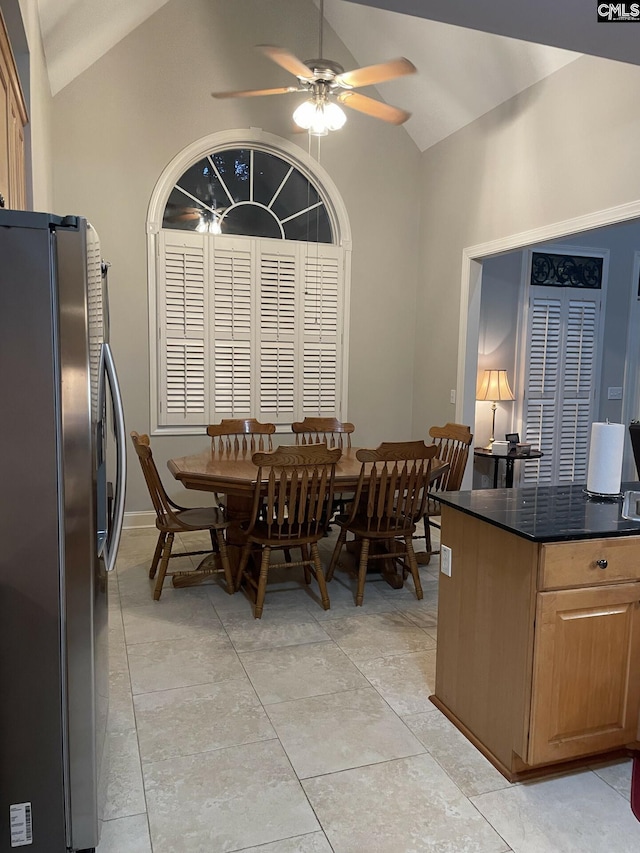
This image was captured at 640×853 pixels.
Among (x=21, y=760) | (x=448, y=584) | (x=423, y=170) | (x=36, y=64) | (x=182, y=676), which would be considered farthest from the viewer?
(x=423, y=170)

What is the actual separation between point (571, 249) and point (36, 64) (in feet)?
15.8

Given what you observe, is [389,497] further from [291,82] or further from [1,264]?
[291,82]

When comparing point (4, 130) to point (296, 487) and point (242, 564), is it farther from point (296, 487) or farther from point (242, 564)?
point (242, 564)

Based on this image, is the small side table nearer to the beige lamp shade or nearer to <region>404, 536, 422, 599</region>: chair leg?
the beige lamp shade

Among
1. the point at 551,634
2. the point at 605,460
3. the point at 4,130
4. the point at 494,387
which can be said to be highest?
the point at 4,130

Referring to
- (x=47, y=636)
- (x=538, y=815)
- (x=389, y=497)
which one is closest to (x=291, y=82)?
(x=389, y=497)

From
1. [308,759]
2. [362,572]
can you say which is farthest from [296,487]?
[308,759]

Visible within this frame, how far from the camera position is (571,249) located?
5.97 meters

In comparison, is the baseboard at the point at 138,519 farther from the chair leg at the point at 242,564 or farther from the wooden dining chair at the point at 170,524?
the chair leg at the point at 242,564

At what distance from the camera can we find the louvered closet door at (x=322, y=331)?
552cm

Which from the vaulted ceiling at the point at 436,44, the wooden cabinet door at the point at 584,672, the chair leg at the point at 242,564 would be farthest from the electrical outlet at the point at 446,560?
the vaulted ceiling at the point at 436,44

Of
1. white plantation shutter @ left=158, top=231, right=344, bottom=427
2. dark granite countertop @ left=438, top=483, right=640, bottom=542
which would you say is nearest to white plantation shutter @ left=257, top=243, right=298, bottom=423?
white plantation shutter @ left=158, top=231, right=344, bottom=427

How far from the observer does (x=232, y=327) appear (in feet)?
17.4

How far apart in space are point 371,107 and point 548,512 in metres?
2.99
